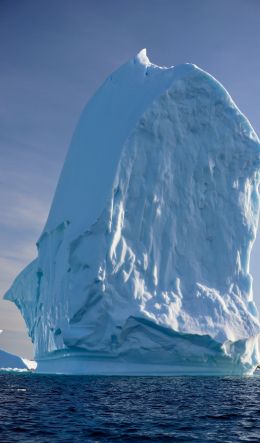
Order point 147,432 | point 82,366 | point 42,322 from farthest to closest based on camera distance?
1. point 42,322
2. point 82,366
3. point 147,432

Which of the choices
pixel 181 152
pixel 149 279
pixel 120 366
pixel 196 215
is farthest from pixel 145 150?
pixel 120 366

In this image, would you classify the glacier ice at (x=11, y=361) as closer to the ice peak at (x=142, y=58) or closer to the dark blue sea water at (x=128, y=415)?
the dark blue sea water at (x=128, y=415)

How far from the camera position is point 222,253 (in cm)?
2491

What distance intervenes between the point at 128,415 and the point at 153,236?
13491 millimetres

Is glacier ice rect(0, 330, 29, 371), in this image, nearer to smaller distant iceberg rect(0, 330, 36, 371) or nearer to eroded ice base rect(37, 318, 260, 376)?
smaller distant iceberg rect(0, 330, 36, 371)

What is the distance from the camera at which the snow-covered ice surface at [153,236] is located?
21.7 meters

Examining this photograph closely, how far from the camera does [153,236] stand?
23.7 meters

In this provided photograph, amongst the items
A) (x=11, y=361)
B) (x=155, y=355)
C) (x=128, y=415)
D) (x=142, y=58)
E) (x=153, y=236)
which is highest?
(x=142, y=58)

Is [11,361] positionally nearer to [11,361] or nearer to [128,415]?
[11,361]

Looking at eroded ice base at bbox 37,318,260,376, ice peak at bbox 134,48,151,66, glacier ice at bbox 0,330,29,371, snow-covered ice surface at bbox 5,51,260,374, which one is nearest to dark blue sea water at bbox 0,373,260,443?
eroded ice base at bbox 37,318,260,376

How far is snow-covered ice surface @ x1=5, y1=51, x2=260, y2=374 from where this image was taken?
21.7 metres

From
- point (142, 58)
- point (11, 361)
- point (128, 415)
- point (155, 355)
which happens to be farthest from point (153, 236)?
point (128, 415)

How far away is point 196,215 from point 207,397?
11.9 meters

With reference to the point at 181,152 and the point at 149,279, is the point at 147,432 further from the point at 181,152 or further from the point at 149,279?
the point at 181,152
